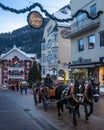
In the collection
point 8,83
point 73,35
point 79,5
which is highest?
point 79,5

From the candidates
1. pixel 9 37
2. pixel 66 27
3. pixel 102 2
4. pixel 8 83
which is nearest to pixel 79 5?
pixel 102 2

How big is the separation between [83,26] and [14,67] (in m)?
67.6

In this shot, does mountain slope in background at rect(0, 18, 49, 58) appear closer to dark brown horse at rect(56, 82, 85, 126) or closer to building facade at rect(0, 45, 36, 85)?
building facade at rect(0, 45, 36, 85)

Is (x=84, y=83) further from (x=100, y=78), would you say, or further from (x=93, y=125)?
(x=100, y=78)

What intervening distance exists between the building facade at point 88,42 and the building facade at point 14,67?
202 feet

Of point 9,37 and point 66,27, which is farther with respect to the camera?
point 9,37

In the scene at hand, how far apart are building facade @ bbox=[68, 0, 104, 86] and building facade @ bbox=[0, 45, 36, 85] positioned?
61.4 m

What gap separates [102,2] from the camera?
34.8m

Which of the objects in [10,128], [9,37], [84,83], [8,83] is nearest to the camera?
[10,128]

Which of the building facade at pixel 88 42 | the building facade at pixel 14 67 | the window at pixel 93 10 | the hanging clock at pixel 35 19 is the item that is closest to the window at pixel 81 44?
the building facade at pixel 88 42

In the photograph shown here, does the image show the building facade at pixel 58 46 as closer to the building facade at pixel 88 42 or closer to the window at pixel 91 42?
the building facade at pixel 88 42

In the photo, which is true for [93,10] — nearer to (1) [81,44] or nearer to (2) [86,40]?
(2) [86,40]

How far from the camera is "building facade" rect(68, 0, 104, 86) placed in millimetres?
35397

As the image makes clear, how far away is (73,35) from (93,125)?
29770 millimetres
